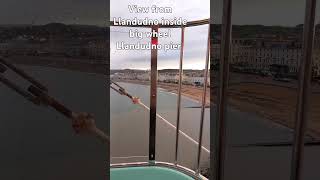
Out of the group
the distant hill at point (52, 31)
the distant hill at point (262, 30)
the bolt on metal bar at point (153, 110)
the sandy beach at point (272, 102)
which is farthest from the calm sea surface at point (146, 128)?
the distant hill at point (262, 30)

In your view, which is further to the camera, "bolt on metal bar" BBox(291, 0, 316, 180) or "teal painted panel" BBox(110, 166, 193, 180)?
"teal painted panel" BBox(110, 166, 193, 180)

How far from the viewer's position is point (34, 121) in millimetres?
1317

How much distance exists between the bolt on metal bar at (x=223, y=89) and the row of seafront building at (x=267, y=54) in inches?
1.1

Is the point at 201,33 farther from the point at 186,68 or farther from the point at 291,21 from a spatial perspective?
the point at 291,21

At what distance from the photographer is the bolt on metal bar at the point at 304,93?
971 mm

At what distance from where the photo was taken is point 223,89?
126 cm

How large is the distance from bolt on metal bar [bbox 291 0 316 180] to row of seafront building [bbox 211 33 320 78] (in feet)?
0.06


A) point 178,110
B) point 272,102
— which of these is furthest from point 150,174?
point 272,102

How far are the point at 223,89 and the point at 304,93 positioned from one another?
0.32m

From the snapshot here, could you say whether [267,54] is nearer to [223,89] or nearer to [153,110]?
[223,89]

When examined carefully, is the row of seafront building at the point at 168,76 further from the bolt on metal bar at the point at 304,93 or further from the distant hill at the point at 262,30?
the bolt on metal bar at the point at 304,93

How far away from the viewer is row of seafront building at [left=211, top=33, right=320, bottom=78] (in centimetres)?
102

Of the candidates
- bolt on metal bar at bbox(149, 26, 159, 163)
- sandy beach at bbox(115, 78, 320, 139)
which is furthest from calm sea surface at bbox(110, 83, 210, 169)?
sandy beach at bbox(115, 78, 320, 139)

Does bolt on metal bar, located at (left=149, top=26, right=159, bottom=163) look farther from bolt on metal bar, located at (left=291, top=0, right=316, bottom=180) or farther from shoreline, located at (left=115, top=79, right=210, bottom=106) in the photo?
bolt on metal bar, located at (left=291, top=0, right=316, bottom=180)
